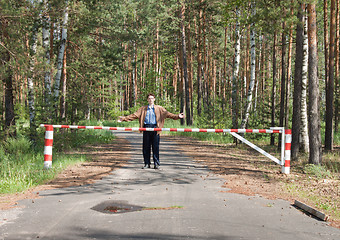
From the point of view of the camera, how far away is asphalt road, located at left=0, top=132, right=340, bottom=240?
455 centimetres

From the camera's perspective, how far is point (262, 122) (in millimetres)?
20969

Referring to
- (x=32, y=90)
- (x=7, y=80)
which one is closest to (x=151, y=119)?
(x=7, y=80)

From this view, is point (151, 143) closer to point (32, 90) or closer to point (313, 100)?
point (313, 100)

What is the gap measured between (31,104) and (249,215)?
12.1 metres

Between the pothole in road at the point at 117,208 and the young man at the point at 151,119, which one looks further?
the young man at the point at 151,119

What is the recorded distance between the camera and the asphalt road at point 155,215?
14.9 ft

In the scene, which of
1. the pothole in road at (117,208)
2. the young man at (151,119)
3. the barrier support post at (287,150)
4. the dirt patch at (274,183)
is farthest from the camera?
the young man at (151,119)

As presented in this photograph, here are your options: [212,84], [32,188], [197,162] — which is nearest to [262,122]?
[197,162]

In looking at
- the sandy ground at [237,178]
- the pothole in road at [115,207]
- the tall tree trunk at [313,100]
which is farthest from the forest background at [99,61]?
the pothole in road at [115,207]

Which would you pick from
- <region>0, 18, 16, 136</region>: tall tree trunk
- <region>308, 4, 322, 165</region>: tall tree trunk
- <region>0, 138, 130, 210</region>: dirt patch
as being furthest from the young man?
<region>308, 4, 322, 165</region>: tall tree trunk

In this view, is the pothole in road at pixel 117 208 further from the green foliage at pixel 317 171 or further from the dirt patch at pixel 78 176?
the green foliage at pixel 317 171

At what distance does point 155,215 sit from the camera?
538 cm

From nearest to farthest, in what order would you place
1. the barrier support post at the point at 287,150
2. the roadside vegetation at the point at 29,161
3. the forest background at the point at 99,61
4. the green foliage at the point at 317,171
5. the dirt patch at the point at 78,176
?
1. the dirt patch at the point at 78,176
2. the roadside vegetation at the point at 29,161
3. the green foliage at the point at 317,171
4. the barrier support post at the point at 287,150
5. the forest background at the point at 99,61

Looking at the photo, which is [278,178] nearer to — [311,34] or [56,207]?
[311,34]
